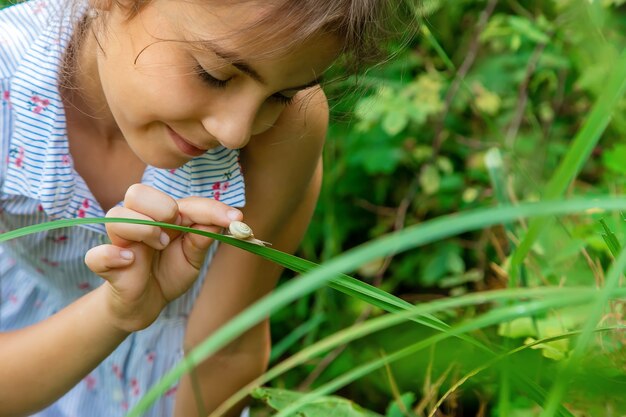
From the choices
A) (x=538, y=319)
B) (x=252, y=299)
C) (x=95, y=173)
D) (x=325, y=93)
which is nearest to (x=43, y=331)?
(x=95, y=173)

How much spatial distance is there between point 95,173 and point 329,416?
2.00 ft

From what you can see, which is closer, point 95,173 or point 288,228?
point 95,173

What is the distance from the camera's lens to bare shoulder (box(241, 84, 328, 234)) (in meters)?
1.44

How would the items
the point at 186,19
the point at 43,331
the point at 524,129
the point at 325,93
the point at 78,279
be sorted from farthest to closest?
the point at 524,129
the point at 78,279
the point at 325,93
the point at 43,331
the point at 186,19

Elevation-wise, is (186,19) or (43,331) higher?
(186,19)

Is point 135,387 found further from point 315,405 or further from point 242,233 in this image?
point 242,233

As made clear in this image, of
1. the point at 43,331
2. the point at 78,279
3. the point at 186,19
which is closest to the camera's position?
the point at 186,19

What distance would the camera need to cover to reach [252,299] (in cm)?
167

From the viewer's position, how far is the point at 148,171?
1.45 m

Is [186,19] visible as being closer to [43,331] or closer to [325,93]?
[325,93]

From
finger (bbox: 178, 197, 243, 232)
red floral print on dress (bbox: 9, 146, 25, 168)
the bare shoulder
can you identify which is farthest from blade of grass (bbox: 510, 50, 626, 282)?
red floral print on dress (bbox: 9, 146, 25, 168)

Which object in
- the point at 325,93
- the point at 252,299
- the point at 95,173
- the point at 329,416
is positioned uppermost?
the point at 325,93

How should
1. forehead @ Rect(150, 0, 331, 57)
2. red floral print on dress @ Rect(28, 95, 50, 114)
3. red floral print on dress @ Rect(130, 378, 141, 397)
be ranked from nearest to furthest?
forehead @ Rect(150, 0, 331, 57)
red floral print on dress @ Rect(28, 95, 50, 114)
red floral print on dress @ Rect(130, 378, 141, 397)

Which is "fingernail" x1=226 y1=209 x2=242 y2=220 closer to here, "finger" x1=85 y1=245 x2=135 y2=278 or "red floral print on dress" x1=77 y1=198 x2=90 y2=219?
"finger" x1=85 y1=245 x2=135 y2=278
